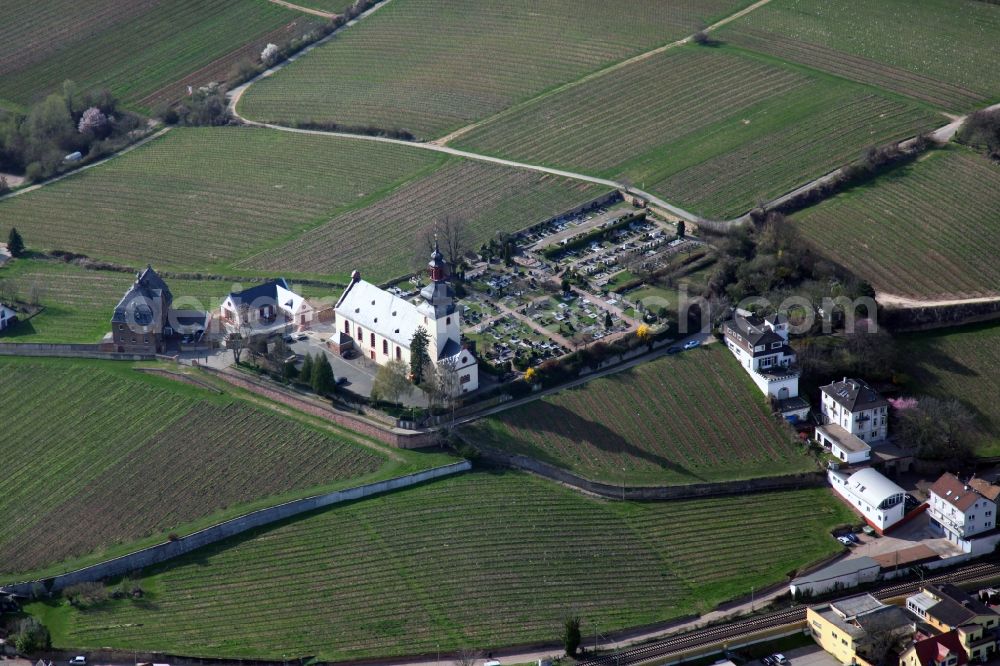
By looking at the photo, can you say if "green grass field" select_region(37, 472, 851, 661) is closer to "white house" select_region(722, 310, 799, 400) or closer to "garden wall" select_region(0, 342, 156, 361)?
"white house" select_region(722, 310, 799, 400)

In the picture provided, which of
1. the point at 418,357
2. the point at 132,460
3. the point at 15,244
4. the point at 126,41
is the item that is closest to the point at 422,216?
the point at 418,357

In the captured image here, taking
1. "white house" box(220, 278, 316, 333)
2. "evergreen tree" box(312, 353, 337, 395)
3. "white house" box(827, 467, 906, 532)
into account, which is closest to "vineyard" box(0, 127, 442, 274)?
"white house" box(220, 278, 316, 333)

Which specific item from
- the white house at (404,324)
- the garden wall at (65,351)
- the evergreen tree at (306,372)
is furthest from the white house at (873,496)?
the garden wall at (65,351)

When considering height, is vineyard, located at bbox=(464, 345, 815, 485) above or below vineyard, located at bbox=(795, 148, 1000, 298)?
below

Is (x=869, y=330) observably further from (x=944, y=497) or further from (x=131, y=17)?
(x=131, y=17)

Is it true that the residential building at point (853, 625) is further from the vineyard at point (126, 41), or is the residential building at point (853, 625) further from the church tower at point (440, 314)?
the vineyard at point (126, 41)

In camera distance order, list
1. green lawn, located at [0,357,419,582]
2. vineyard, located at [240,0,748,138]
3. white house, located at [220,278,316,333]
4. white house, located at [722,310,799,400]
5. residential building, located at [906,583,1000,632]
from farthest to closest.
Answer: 1. vineyard, located at [240,0,748,138]
2. white house, located at [220,278,316,333]
3. white house, located at [722,310,799,400]
4. green lawn, located at [0,357,419,582]
5. residential building, located at [906,583,1000,632]
